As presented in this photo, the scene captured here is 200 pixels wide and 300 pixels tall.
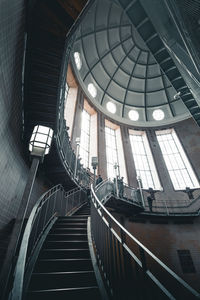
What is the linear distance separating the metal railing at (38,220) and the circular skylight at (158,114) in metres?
15.3

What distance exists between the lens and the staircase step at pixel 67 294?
221cm

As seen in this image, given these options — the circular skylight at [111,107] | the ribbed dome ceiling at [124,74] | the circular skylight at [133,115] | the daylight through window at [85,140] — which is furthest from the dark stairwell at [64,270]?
the circular skylight at [133,115]

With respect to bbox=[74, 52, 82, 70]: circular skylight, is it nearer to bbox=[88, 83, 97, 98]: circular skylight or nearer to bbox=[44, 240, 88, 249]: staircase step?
bbox=[88, 83, 97, 98]: circular skylight

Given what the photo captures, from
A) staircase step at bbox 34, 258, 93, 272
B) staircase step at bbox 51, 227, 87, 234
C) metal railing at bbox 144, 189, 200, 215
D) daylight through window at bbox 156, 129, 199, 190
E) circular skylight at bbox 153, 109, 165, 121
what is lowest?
staircase step at bbox 34, 258, 93, 272

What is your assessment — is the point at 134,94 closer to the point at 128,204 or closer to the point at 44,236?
the point at 128,204

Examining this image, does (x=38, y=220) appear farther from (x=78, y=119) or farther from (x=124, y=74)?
(x=124, y=74)

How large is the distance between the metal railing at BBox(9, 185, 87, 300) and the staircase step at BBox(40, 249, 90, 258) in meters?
0.29

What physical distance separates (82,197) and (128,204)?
2843mm

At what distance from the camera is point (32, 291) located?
2227 millimetres

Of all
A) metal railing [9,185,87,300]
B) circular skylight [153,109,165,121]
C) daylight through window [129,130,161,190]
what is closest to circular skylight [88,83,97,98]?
daylight through window [129,130,161,190]

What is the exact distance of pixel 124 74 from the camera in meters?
19.3

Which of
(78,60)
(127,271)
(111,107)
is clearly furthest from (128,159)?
(127,271)

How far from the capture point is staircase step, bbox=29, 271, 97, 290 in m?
2.49

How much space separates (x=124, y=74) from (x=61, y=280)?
839 inches
